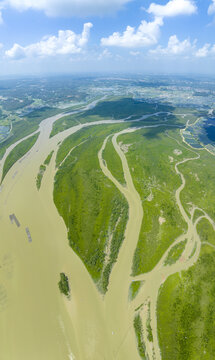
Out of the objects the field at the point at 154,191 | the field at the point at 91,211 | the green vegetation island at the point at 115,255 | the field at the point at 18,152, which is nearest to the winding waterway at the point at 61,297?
the green vegetation island at the point at 115,255

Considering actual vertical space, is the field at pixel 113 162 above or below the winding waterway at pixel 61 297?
above

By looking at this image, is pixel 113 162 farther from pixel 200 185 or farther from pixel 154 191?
pixel 200 185

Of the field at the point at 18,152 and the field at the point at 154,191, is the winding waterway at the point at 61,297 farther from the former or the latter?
the field at the point at 18,152

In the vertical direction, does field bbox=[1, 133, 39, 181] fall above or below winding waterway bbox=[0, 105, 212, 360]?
above

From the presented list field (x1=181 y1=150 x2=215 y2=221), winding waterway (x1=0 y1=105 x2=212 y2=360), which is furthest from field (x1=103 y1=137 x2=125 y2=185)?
field (x1=181 y1=150 x2=215 y2=221)

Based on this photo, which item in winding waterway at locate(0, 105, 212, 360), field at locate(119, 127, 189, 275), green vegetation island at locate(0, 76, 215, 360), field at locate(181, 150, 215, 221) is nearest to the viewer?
winding waterway at locate(0, 105, 212, 360)

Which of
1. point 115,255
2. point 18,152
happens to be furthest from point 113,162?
point 18,152

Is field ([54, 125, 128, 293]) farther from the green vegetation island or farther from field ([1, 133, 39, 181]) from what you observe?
field ([1, 133, 39, 181])
